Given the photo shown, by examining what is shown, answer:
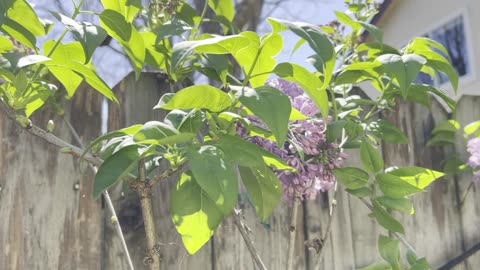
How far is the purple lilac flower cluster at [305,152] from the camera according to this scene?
A: 3.51 ft

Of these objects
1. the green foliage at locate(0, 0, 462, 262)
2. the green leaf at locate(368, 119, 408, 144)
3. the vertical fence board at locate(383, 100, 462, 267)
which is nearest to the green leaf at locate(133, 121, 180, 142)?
the green foliage at locate(0, 0, 462, 262)

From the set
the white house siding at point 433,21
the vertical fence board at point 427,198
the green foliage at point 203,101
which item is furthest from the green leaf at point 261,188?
the white house siding at point 433,21

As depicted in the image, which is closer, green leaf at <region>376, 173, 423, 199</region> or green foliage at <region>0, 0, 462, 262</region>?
green foliage at <region>0, 0, 462, 262</region>

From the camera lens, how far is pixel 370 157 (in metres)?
1.19

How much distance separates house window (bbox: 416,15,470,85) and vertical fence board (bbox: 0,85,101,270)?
3.42 meters

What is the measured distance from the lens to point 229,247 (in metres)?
1.45

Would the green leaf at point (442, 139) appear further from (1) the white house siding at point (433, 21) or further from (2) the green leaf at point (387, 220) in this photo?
(1) the white house siding at point (433, 21)

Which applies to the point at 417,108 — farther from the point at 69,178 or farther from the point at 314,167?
the point at 69,178

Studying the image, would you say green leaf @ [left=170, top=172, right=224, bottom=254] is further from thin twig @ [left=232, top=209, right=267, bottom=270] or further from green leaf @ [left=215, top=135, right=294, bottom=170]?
thin twig @ [left=232, top=209, right=267, bottom=270]

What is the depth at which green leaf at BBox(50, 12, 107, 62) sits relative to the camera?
781 millimetres

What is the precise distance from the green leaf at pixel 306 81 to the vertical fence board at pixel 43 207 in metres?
0.66

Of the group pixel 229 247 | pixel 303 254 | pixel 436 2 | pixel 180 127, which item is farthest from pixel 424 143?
pixel 436 2

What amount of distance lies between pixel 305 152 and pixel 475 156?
0.84 meters

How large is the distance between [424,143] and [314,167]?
2.59 ft
